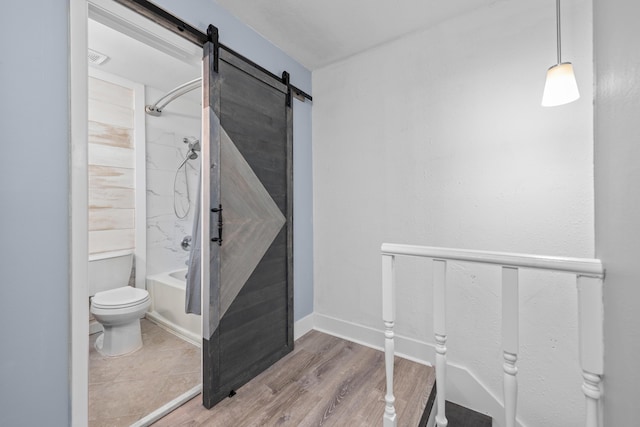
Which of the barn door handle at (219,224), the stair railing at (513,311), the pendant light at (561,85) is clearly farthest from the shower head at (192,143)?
the pendant light at (561,85)

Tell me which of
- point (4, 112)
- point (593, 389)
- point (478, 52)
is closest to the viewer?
point (593, 389)

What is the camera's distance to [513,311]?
856 mm

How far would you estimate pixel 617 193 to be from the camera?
2.04 ft

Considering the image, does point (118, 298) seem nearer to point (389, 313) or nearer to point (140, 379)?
→ point (140, 379)

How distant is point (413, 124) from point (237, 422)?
86.5 inches

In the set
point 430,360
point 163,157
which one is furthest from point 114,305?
point 430,360

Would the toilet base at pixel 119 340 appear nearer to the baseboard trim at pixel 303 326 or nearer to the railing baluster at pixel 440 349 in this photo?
the baseboard trim at pixel 303 326

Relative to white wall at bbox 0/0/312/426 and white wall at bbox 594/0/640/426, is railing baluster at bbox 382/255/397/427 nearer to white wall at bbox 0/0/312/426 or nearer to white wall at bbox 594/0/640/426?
white wall at bbox 594/0/640/426

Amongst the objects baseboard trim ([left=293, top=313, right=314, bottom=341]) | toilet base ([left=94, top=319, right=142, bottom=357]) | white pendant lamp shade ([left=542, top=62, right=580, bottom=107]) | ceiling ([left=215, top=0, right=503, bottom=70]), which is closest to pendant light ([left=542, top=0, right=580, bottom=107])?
white pendant lamp shade ([left=542, top=62, right=580, bottom=107])

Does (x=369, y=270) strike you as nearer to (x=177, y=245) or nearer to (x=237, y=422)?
(x=237, y=422)

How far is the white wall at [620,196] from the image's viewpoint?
532 millimetres

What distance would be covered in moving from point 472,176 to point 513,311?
1.15 m

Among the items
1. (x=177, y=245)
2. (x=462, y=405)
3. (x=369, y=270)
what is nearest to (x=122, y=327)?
(x=177, y=245)

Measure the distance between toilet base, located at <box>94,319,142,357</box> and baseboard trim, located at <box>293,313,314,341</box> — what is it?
133cm
